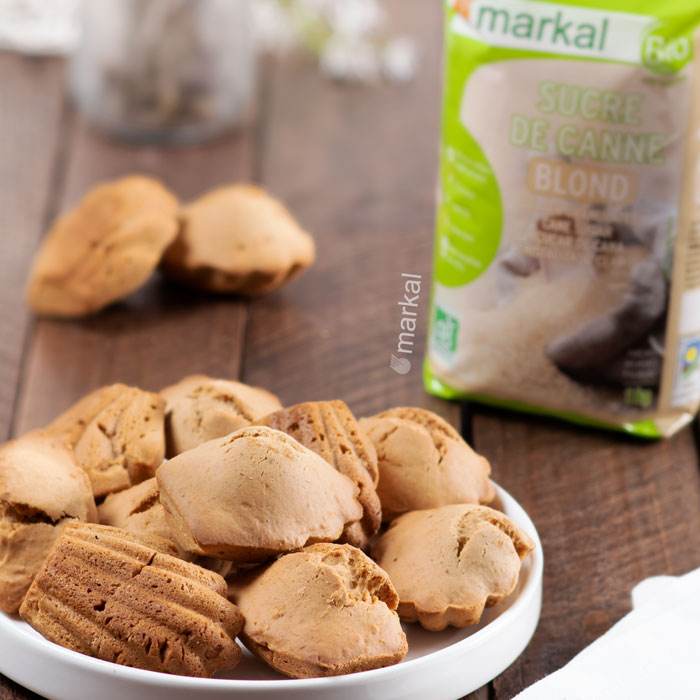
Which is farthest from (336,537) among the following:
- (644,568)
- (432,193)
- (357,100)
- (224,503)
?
(357,100)

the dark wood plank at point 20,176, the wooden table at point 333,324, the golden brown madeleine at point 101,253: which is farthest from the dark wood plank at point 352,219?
the dark wood plank at point 20,176

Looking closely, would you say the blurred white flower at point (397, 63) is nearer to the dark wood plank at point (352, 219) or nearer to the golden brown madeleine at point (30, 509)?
the dark wood plank at point (352, 219)

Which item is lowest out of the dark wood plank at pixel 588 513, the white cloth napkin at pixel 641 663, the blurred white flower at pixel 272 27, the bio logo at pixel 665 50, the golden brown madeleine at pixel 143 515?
the dark wood plank at pixel 588 513

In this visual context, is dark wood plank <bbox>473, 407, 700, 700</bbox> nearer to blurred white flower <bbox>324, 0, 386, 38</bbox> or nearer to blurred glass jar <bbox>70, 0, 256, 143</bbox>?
blurred glass jar <bbox>70, 0, 256, 143</bbox>

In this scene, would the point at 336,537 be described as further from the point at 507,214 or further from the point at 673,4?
the point at 673,4

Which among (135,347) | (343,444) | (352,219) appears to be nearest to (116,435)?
(343,444)

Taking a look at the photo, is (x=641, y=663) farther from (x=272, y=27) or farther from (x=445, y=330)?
(x=272, y=27)

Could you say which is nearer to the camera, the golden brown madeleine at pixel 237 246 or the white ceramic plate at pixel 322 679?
the white ceramic plate at pixel 322 679
